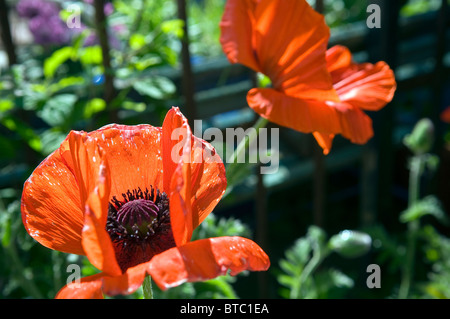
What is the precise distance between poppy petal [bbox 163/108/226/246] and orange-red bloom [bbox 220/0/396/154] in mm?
129

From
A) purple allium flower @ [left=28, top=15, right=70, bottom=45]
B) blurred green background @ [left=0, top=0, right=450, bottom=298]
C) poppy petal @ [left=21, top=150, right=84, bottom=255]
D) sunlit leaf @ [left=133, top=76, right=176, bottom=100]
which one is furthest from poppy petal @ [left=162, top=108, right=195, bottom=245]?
purple allium flower @ [left=28, top=15, right=70, bottom=45]

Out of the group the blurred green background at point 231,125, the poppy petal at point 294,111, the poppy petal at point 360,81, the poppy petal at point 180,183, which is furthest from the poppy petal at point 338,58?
the poppy petal at point 180,183

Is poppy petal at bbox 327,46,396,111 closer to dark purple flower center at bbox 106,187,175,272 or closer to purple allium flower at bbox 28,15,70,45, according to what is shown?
dark purple flower center at bbox 106,187,175,272

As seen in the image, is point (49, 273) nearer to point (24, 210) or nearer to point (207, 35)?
point (24, 210)

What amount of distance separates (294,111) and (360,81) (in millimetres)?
171

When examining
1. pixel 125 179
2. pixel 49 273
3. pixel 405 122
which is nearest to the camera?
pixel 125 179

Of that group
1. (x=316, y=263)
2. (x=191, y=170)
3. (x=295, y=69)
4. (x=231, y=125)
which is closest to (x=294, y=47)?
(x=295, y=69)

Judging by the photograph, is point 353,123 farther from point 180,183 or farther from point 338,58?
point 180,183

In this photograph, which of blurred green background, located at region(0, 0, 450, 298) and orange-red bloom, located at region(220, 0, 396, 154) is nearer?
orange-red bloom, located at region(220, 0, 396, 154)

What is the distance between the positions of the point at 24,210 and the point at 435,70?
4.47ft

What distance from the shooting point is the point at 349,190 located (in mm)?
2281

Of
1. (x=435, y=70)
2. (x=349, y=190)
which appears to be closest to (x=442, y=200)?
(x=349, y=190)

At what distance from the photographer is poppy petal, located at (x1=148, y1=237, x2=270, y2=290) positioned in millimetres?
413

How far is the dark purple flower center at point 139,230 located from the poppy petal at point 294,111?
0.16 metres
